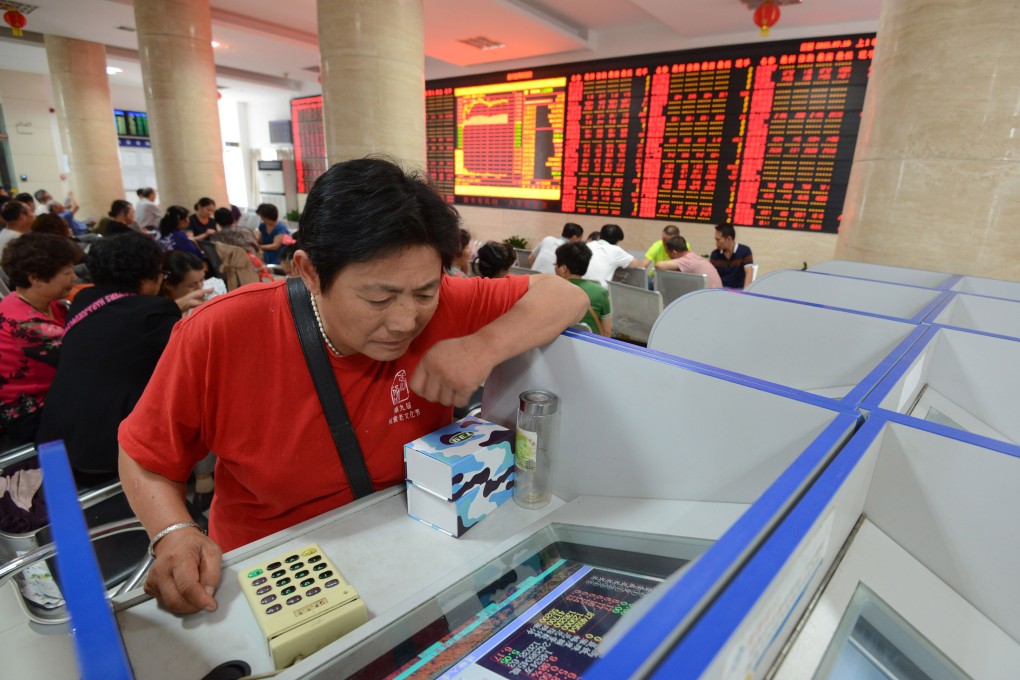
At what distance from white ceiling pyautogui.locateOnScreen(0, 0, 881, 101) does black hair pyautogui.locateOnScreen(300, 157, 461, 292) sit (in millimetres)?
4534

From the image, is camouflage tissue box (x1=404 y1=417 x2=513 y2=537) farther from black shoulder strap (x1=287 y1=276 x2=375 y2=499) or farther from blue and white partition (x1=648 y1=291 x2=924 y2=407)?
blue and white partition (x1=648 y1=291 x2=924 y2=407)

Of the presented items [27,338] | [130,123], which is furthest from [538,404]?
[130,123]

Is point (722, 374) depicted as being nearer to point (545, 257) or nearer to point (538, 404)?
point (538, 404)

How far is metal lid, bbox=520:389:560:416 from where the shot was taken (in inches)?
40.1

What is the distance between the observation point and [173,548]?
814 millimetres

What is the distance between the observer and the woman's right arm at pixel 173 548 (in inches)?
29.7

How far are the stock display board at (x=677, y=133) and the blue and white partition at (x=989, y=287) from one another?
293 centimetres

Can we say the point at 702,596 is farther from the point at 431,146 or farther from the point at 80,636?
the point at 431,146

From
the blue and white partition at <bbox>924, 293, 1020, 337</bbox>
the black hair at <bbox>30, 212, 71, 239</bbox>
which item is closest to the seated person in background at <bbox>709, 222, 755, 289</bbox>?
the blue and white partition at <bbox>924, 293, 1020, 337</bbox>

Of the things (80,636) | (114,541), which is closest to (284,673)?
(80,636)

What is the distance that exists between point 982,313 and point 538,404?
1773mm

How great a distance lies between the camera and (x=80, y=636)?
1.32ft

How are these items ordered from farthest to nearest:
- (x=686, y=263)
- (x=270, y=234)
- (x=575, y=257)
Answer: (x=270, y=234) → (x=686, y=263) → (x=575, y=257)

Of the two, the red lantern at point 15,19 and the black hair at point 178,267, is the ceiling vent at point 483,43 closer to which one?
the red lantern at point 15,19
